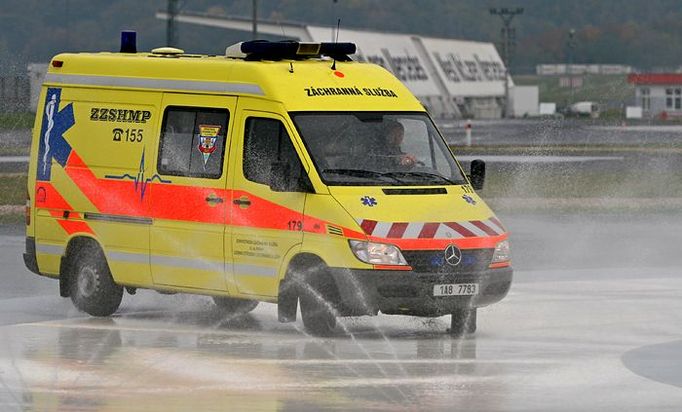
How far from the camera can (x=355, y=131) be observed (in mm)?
14211

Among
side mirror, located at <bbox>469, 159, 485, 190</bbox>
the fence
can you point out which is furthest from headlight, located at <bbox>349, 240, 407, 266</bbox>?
the fence

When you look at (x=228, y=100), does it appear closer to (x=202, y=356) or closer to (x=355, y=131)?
(x=355, y=131)

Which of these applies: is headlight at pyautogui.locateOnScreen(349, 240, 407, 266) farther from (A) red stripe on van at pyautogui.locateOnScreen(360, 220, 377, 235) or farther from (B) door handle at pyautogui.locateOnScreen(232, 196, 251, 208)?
(B) door handle at pyautogui.locateOnScreen(232, 196, 251, 208)

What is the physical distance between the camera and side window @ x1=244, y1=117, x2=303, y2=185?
14.0 m

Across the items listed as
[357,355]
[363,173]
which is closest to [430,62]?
[363,173]

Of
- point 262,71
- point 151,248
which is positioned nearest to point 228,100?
point 262,71

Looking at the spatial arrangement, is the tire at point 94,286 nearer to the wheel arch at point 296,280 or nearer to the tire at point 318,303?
the wheel arch at point 296,280

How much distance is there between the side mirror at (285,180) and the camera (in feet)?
45.1

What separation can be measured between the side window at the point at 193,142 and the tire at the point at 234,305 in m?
1.36

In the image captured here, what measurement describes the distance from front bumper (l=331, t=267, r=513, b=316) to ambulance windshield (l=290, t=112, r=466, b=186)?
0.89 metres

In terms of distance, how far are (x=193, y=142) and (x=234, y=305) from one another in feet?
5.76

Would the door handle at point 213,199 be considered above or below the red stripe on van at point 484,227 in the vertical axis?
above

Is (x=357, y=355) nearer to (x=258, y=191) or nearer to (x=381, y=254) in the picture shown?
(x=381, y=254)

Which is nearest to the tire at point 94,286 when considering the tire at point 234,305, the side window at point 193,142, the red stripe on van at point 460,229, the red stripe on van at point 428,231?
the tire at point 234,305
